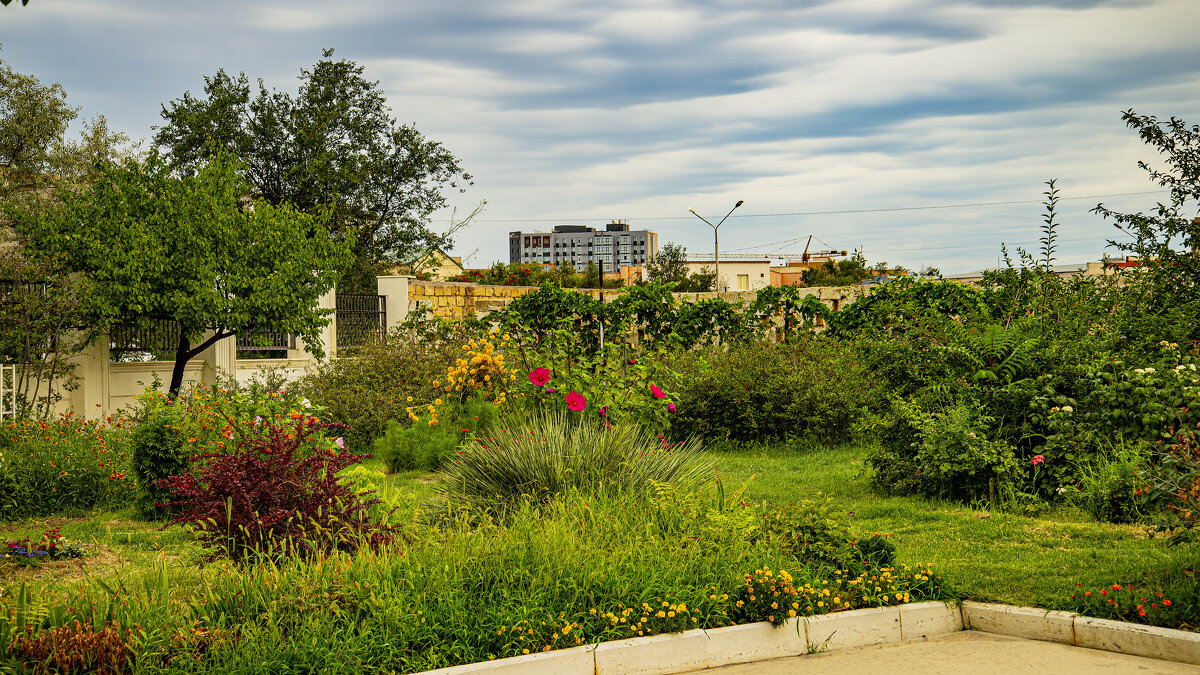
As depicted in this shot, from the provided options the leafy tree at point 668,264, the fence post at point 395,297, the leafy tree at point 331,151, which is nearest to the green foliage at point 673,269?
the leafy tree at point 668,264

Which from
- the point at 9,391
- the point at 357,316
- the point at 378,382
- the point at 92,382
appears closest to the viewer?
the point at 9,391

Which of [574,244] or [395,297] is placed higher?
[574,244]

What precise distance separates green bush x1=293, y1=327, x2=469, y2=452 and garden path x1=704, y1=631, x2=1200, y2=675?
25.0 ft

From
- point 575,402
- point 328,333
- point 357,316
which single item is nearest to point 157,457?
point 575,402

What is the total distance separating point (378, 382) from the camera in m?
12.5

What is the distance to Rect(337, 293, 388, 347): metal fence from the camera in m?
18.3

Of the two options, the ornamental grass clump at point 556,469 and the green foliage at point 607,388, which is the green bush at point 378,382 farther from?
the ornamental grass clump at point 556,469

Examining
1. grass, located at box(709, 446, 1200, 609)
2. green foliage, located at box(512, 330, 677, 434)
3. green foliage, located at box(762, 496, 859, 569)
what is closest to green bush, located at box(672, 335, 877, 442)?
green foliage, located at box(512, 330, 677, 434)

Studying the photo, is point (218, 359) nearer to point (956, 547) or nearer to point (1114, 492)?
point (956, 547)

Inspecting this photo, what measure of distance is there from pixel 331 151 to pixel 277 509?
28707 millimetres

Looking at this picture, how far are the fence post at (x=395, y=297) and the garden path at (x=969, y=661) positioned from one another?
1598cm

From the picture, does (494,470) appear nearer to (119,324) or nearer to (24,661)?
(24,661)

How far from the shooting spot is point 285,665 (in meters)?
3.53

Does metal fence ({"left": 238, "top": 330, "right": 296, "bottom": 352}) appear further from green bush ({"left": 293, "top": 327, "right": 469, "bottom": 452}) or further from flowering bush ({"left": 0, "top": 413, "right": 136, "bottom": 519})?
flowering bush ({"left": 0, "top": 413, "right": 136, "bottom": 519})
